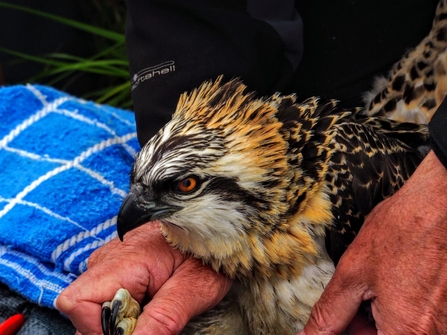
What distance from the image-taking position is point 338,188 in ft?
8.46

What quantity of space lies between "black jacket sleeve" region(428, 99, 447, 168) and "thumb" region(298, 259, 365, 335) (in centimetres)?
53

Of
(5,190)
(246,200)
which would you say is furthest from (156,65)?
(5,190)

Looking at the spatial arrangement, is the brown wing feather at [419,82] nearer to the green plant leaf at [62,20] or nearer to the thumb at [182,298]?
the thumb at [182,298]

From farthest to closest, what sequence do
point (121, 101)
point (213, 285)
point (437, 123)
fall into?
point (121, 101) → point (213, 285) → point (437, 123)

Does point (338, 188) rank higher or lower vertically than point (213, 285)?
higher

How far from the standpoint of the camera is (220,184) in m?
2.46

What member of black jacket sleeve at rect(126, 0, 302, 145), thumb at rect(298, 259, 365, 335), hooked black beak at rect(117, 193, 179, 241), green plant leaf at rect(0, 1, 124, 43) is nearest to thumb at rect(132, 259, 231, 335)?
hooked black beak at rect(117, 193, 179, 241)

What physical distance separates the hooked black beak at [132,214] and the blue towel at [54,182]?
0.96m

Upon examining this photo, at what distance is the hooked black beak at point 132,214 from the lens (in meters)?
2.42

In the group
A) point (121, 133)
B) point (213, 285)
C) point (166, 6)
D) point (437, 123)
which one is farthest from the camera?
point (121, 133)

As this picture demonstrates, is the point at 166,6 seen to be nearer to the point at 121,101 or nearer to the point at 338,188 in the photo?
the point at 338,188

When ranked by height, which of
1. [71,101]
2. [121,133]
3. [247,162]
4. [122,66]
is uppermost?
[122,66]

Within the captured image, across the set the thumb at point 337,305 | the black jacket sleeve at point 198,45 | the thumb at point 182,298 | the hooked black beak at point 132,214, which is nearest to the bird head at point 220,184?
the hooked black beak at point 132,214

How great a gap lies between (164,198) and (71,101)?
79.3 inches
